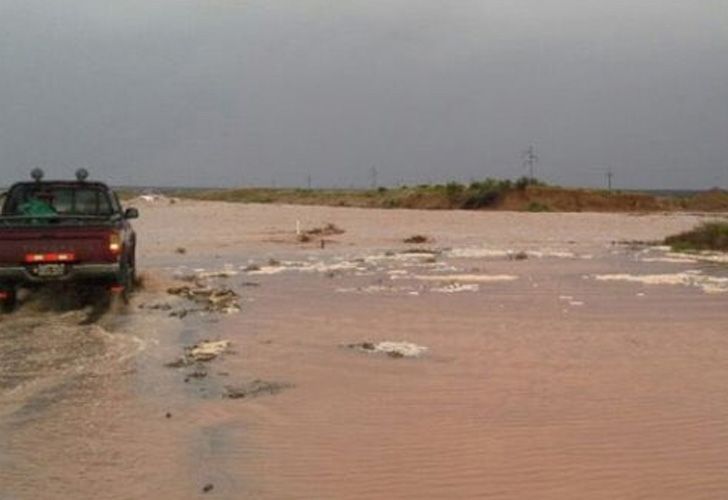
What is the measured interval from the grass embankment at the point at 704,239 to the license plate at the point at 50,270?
19.5 m

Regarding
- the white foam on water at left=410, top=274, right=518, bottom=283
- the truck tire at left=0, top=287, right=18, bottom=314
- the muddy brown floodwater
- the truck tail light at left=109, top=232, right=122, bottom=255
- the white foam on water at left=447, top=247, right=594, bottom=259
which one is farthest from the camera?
the white foam on water at left=447, top=247, right=594, bottom=259

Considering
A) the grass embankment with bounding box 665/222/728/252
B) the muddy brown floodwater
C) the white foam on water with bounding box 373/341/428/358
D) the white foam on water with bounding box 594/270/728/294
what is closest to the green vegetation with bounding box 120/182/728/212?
the grass embankment with bounding box 665/222/728/252

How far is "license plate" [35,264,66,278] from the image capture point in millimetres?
13977

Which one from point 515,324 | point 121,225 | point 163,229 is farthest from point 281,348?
point 163,229

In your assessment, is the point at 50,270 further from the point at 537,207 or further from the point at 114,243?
the point at 537,207

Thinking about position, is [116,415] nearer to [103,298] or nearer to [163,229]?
[103,298]

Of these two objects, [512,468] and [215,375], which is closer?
[512,468]

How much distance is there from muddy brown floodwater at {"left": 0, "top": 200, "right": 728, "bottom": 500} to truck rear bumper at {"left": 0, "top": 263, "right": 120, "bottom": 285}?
0.56 metres

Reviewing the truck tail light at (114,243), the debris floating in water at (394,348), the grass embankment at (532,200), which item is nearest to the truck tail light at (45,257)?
the truck tail light at (114,243)

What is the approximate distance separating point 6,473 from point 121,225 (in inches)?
350

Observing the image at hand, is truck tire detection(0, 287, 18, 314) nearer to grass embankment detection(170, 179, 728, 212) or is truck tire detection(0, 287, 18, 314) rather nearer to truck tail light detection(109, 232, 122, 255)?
truck tail light detection(109, 232, 122, 255)

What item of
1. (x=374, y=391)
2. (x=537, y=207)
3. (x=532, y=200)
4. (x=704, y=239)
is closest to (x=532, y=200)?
(x=532, y=200)

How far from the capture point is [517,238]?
3762cm

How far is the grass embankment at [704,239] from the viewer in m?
29.3
